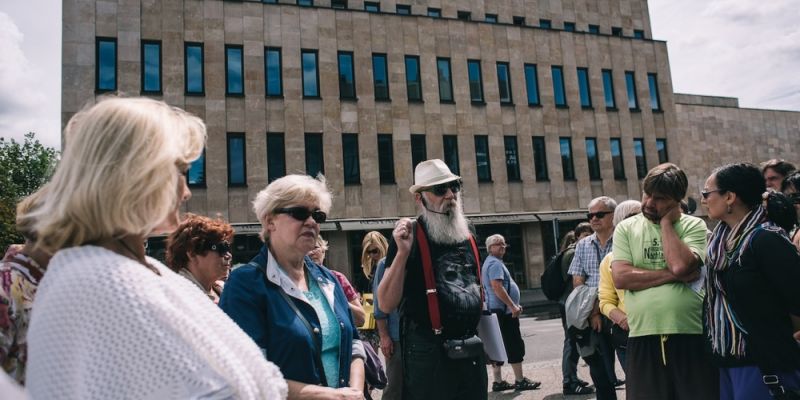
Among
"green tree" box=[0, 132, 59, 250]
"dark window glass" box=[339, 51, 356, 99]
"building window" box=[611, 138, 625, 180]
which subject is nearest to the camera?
"dark window glass" box=[339, 51, 356, 99]

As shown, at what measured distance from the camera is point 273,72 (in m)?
24.1

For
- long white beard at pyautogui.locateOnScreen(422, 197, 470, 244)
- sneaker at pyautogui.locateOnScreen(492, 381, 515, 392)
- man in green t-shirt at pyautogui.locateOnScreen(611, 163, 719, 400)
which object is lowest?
sneaker at pyautogui.locateOnScreen(492, 381, 515, 392)

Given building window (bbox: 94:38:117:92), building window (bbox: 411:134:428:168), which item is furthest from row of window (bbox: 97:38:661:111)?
building window (bbox: 411:134:428:168)

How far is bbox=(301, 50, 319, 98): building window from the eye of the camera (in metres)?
24.5

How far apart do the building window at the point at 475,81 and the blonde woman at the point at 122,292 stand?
85.9 feet

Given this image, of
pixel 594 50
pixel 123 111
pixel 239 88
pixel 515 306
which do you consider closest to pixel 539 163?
pixel 594 50

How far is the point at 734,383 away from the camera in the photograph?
3299 mm

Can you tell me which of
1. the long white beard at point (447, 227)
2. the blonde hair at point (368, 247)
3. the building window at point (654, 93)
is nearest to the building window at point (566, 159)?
the building window at point (654, 93)

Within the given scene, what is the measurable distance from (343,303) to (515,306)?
5.09m

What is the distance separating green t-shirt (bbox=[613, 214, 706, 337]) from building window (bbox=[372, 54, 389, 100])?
72.4ft

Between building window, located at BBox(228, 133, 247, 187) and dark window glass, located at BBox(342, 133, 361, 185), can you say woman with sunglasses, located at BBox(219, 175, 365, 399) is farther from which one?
A: dark window glass, located at BBox(342, 133, 361, 185)

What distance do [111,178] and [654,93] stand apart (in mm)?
33565

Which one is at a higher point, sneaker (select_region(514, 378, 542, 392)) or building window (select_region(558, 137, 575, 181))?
building window (select_region(558, 137, 575, 181))

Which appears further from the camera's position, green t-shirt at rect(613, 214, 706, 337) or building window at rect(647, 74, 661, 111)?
building window at rect(647, 74, 661, 111)
